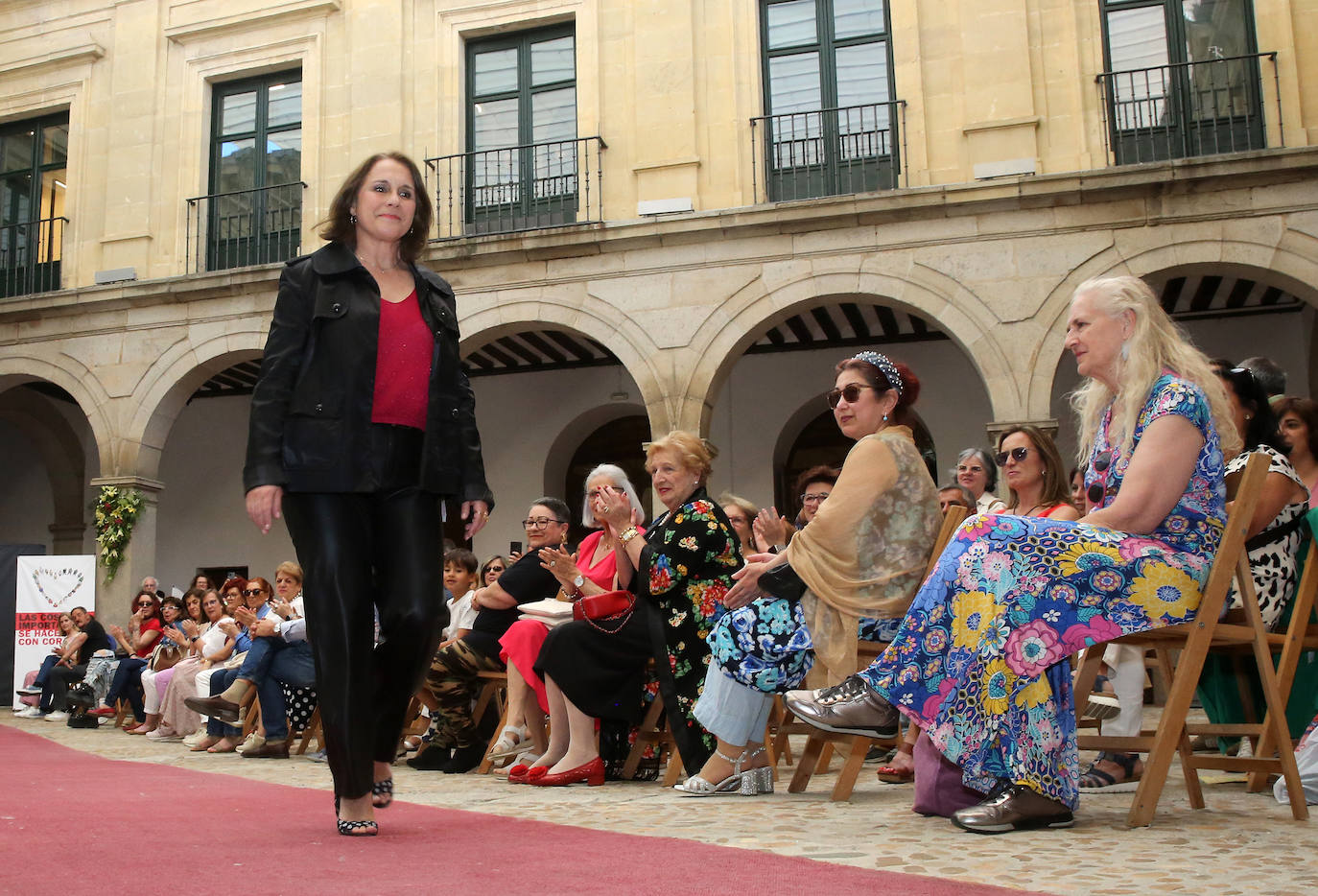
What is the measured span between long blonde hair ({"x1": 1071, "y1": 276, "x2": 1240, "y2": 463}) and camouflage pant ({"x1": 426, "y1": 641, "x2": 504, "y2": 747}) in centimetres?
Result: 364

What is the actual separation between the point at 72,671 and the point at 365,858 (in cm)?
1047

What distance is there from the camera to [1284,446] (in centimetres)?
410

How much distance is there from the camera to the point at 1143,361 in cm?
331

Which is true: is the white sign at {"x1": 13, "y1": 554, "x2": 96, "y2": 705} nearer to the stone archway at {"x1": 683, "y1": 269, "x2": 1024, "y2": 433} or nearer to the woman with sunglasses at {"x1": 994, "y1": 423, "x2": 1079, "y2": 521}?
the stone archway at {"x1": 683, "y1": 269, "x2": 1024, "y2": 433}

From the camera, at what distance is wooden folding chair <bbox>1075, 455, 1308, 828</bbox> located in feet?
10.1

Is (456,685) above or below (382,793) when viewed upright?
above

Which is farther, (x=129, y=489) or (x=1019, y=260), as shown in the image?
(x=129, y=489)

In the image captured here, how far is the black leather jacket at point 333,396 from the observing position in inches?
121

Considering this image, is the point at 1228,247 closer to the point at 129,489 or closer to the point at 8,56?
the point at 129,489

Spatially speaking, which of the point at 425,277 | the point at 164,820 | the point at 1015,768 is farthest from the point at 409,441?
the point at 1015,768

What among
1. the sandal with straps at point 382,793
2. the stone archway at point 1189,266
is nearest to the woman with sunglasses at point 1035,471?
the sandal with straps at point 382,793

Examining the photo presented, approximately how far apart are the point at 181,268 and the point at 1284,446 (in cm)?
1239

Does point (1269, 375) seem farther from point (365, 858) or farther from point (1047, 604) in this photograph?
point (365, 858)

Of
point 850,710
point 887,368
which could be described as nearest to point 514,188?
point 887,368
